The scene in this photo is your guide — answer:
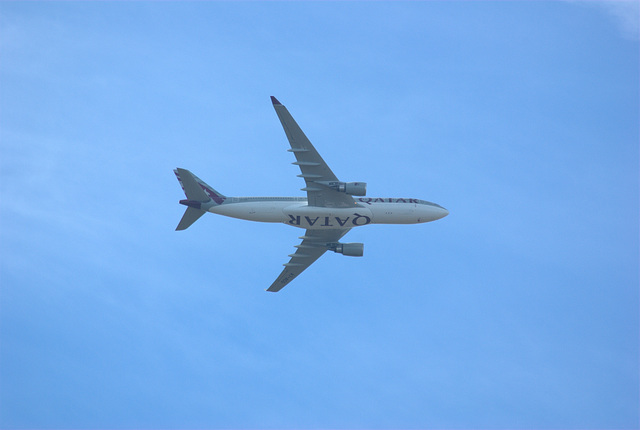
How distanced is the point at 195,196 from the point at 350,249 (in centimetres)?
1772

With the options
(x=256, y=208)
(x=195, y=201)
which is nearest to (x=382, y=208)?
(x=256, y=208)

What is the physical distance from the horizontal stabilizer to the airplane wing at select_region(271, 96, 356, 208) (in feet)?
38.1

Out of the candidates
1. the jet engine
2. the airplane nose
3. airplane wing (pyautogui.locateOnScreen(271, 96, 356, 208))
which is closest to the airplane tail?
airplane wing (pyautogui.locateOnScreen(271, 96, 356, 208))

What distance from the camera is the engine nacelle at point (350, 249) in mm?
87562

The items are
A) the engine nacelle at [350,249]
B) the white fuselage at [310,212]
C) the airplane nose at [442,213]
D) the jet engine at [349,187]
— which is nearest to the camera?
the jet engine at [349,187]

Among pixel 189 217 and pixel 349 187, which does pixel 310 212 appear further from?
pixel 189 217

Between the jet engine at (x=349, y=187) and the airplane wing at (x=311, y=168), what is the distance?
54 cm

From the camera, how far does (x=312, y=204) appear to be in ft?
268

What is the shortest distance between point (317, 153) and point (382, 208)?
9975mm

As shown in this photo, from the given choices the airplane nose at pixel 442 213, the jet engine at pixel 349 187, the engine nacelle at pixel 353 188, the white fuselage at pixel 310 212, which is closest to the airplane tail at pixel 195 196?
the white fuselage at pixel 310 212

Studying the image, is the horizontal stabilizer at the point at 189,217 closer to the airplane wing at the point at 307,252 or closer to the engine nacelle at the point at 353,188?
the airplane wing at the point at 307,252

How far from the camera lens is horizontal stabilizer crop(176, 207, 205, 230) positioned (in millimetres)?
83375

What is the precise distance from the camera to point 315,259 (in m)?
90.7

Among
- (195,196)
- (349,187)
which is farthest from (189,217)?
(349,187)
